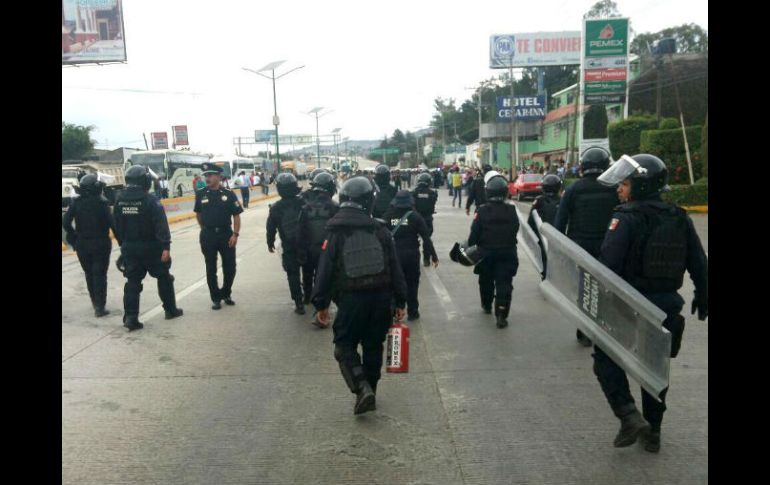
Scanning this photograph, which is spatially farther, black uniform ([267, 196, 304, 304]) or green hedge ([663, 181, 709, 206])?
green hedge ([663, 181, 709, 206])

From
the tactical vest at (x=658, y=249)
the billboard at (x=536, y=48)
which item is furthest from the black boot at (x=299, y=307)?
the billboard at (x=536, y=48)

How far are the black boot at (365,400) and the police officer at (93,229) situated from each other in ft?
15.6

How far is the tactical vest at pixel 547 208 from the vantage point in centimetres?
765

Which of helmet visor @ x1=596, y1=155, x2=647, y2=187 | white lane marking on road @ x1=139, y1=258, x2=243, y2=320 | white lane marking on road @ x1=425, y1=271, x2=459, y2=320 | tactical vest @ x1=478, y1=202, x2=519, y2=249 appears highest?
helmet visor @ x1=596, y1=155, x2=647, y2=187

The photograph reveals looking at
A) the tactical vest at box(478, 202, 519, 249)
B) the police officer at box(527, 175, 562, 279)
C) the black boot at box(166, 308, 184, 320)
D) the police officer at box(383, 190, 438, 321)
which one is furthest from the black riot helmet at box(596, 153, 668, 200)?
the black boot at box(166, 308, 184, 320)

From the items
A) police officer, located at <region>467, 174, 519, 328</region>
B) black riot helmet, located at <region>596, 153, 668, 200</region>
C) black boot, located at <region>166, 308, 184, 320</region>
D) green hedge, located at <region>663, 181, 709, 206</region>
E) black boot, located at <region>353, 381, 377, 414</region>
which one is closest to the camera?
black riot helmet, located at <region>596, 153, 668, 200</region>

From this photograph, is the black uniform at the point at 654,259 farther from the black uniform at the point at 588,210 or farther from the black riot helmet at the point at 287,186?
the black riot helmet at the point at 287,186

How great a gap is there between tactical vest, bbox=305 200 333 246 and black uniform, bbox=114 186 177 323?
5.24 ft

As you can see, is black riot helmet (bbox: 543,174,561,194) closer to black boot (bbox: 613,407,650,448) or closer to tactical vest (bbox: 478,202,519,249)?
tactical vest (bbox: 478,202,519,249)

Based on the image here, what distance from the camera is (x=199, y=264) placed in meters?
11.9

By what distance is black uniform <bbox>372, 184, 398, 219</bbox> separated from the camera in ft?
27.8

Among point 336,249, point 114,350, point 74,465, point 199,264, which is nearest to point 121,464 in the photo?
point 74,465
